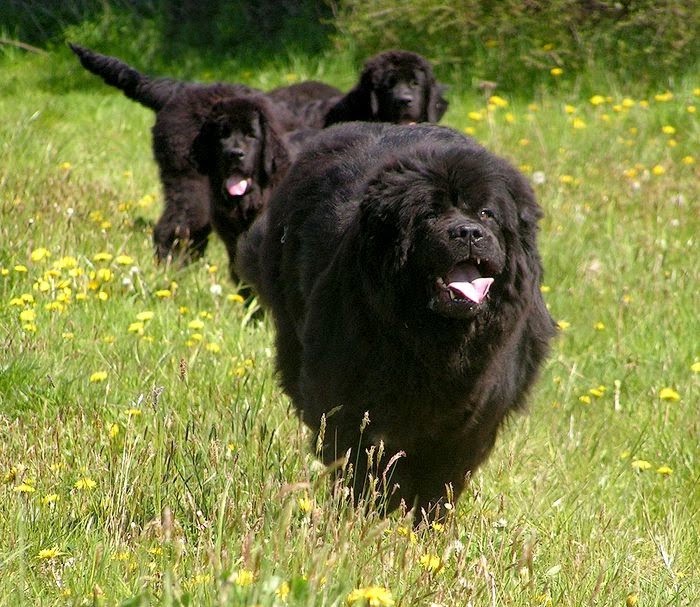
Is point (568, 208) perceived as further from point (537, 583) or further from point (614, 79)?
point (537, 583)

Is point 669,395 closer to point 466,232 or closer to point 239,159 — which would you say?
point 466,232

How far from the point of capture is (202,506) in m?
3.53

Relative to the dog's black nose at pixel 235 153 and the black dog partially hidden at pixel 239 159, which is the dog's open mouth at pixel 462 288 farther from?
the dog's black nose at pixel 235 153

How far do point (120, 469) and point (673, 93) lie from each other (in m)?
8.97

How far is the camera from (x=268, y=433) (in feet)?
13.7

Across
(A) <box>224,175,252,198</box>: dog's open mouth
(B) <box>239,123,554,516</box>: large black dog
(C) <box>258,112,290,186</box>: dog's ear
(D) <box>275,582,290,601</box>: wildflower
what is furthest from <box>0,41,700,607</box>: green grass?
(C) <box>258,112,290,186</box>: dog's ear

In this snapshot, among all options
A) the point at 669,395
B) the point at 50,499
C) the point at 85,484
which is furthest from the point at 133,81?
the point at 50,499

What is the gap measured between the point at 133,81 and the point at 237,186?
1599mm

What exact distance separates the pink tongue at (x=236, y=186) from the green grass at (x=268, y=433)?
20.6 inches

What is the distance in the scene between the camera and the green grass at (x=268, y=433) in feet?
9.12

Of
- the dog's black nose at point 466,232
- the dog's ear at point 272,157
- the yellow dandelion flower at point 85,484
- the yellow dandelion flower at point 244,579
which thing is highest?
the dog's black nose at point 466,232

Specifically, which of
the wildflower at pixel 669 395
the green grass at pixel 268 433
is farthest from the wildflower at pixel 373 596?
the wildflower at pixel 669 395

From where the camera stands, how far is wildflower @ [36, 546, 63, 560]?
9.47 feet

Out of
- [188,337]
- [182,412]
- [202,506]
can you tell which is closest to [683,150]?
[188,337]
